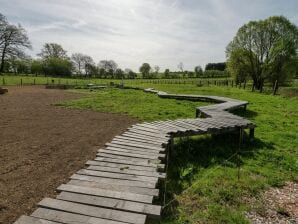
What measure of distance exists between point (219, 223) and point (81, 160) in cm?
350

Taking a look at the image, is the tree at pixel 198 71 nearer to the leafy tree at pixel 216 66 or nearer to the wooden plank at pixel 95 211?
the leafy tree at pixel 216 66

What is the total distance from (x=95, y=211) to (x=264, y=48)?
35.1 meters

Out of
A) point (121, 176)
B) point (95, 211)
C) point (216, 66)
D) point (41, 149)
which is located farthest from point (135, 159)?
point (216, 66)

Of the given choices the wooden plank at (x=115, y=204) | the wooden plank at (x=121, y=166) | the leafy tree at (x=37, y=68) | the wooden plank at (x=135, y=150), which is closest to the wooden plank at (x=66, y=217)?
the wooden plank at (x=115, y=204)

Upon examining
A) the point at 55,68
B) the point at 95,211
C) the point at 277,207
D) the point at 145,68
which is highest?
the point at 145,68

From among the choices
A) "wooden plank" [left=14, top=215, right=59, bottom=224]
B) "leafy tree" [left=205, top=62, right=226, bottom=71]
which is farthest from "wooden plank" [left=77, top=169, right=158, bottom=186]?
"leafy tree" [left=205, top=62, right=226, bottom=71]

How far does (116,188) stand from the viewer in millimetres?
3816

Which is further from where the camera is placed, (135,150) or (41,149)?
(41,149)

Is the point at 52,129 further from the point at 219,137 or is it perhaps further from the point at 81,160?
the point at 219,137

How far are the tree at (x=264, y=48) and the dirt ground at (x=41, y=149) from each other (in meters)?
27.5

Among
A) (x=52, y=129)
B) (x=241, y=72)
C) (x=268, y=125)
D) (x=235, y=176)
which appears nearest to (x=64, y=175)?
(x=235, y=176)

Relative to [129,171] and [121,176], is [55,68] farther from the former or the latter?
[121,176]

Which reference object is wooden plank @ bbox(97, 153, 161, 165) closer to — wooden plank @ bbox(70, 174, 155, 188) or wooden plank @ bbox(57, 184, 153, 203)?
wooden plank @ bbox(70, 174, 155, 188)

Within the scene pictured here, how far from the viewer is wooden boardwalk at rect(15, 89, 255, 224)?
3056mm
